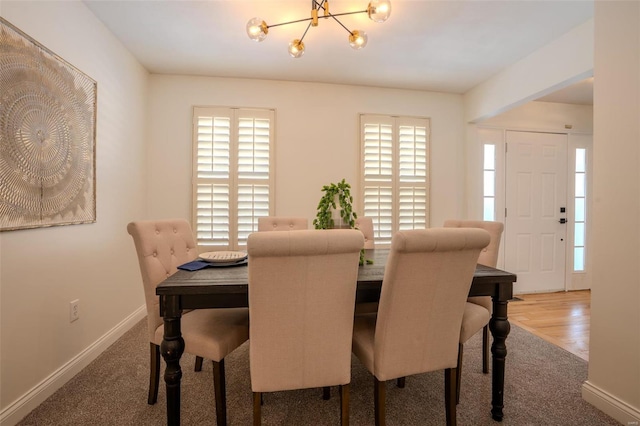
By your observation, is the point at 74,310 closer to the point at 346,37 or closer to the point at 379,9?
the point at 379,9

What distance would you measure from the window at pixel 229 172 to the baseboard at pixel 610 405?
2.92m

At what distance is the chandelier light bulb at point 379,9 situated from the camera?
164 centimetres

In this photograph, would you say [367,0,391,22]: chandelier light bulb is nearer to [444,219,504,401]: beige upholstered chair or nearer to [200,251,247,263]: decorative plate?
[444,219,504,401]: beige upholstered chair

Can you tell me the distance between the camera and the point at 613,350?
1.62m

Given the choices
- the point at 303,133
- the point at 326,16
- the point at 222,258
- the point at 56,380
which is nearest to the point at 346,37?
the point at 326,16

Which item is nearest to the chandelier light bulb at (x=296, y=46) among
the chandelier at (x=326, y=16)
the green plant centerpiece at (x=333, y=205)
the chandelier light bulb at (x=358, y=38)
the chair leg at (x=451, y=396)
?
the chandelier at (x=326, y=16)

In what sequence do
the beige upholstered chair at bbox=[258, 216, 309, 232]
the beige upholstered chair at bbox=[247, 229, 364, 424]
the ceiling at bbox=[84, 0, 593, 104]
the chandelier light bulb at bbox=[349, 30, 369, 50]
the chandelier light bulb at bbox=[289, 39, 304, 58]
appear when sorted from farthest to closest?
the beige upholstered chair at bbox=[258, 216, 309, 232] < the ceiling at bbox=[84, 0, 593, 104] < the chandelier light bulb at bbox=[289, 39, 304, 58] < the chandelier light bulb at bbox=[349, 30, 369, 50] < the beige upholstered chair at bbox=[247, 229, 364, 424]

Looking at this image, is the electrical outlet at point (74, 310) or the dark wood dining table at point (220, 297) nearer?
the dark wood dining table at point (220, 297)

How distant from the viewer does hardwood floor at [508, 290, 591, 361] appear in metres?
2.51

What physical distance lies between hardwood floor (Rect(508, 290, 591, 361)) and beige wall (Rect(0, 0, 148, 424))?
11.9ft

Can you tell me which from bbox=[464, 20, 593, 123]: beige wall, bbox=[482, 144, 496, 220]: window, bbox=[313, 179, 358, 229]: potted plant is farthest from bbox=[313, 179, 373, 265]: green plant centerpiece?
bbox=[482, 144, 496, 220]: window

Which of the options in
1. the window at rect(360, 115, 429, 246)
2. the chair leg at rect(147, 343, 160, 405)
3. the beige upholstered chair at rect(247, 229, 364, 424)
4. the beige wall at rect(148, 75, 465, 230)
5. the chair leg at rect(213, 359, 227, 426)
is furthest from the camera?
the window at rect(360, 115, 429, 246)

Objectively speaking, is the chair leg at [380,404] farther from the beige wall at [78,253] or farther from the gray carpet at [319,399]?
the beige wall at [78,253]

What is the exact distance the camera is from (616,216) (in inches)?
63.2
